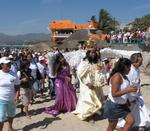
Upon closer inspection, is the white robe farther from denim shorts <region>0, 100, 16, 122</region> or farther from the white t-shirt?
the white t-shirt

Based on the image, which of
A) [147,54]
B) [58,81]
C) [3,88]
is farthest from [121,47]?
[3,88]

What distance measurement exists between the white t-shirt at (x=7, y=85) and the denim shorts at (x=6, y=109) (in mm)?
96

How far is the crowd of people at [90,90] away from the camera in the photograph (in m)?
6.33

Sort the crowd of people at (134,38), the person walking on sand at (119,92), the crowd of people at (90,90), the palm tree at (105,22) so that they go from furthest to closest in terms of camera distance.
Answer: the palm tree at (105,22), the crowd of people at (134,38), the crowd of people at (90,90), the person walking on sand at (119,92)

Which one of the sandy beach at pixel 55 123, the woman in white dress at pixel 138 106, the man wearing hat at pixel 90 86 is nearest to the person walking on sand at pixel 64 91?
the sandy beach at pixel 55 123

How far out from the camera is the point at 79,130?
8.53 metres

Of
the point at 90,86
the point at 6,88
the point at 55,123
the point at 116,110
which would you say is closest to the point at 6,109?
the point at 6,88

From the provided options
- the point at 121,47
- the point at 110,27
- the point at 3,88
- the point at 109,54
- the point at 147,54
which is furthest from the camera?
the point at 110,27

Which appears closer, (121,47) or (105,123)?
(105,123)

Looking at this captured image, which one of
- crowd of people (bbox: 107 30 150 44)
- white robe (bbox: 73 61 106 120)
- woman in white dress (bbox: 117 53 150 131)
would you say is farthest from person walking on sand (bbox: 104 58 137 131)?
crowd of people (bbox: 107 30 150 44)

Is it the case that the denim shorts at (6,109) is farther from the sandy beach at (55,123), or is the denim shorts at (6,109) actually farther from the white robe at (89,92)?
the white robe at (89,92)

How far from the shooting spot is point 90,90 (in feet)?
30.3

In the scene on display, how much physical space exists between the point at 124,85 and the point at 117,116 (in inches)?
21.7

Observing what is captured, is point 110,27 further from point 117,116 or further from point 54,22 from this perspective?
point 117,116
